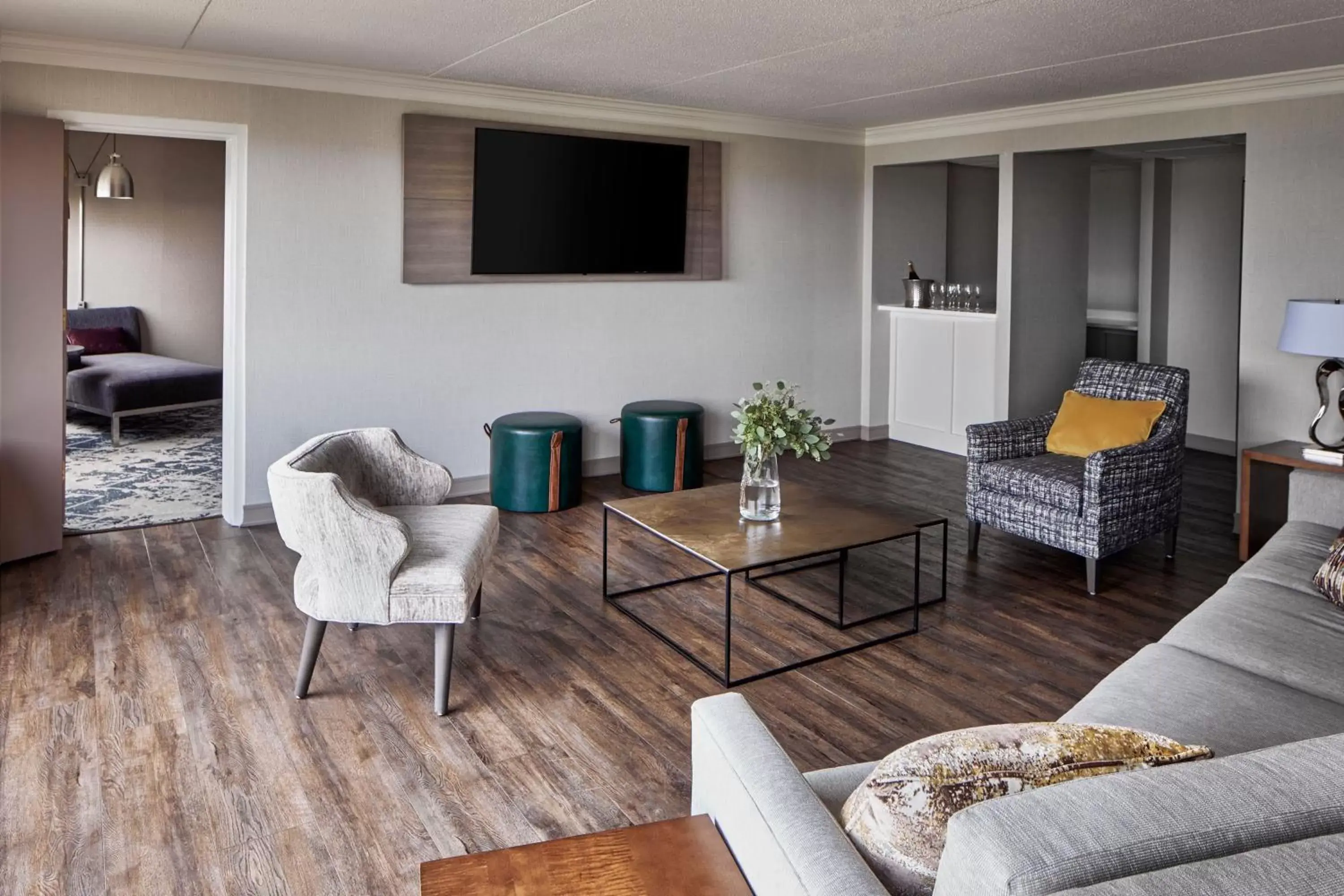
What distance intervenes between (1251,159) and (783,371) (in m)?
3.12

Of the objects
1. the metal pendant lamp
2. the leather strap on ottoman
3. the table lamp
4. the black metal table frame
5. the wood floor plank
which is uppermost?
the metal pendant lamp

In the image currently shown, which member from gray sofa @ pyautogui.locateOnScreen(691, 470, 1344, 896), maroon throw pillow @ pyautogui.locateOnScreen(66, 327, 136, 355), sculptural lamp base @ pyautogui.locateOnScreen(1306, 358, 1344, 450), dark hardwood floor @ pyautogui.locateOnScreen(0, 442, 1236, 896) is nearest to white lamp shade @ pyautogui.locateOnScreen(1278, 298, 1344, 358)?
sculptural lamp base @ pyautogui.locateOnScreen(1306, 358, 1344, 450)

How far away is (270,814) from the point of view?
257cm

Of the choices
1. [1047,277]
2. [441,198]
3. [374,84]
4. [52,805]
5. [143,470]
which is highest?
[374,84]

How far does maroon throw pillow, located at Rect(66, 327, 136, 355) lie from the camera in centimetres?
827

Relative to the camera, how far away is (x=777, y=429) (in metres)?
3.85

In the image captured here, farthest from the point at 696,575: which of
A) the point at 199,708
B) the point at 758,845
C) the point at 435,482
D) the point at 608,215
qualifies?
the point at 758,845

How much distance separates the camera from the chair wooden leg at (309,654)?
10.6 ft

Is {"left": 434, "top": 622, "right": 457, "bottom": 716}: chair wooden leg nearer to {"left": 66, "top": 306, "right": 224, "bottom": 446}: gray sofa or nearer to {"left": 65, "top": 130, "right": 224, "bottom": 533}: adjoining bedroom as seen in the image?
{"left": 65, "top": 130, "right": 224, "bottom": 533}: adjoining bedroom

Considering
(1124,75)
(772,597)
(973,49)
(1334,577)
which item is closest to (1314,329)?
(1124,75)

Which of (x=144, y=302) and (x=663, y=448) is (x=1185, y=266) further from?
(x=144, y=302)

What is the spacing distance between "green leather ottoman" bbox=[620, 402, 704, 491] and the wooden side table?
2868 millimetres

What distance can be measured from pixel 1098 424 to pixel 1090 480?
65cm

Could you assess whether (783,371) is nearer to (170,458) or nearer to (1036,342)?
(1036,342)
